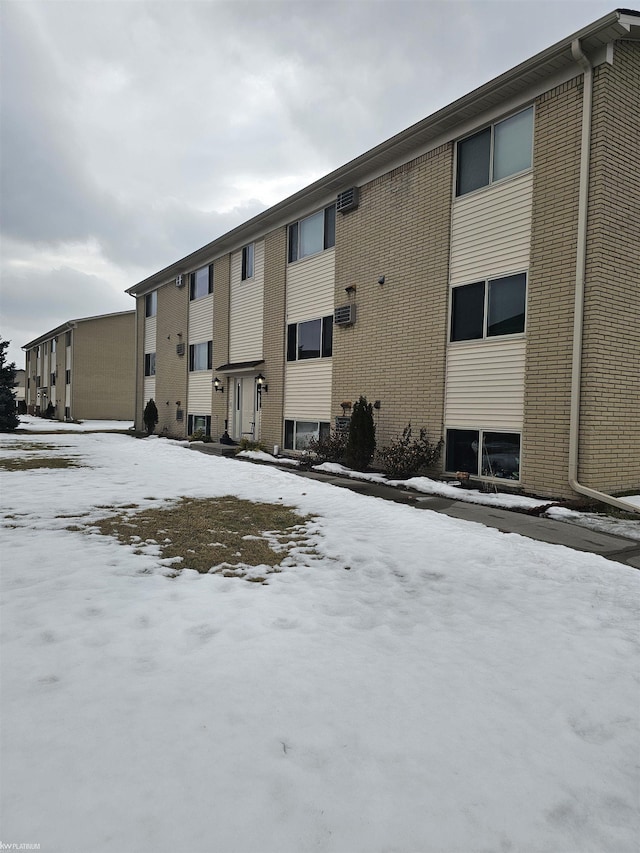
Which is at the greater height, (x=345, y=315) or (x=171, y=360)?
(x=345, y=315)

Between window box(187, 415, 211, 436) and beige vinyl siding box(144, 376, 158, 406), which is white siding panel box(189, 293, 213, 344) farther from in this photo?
beige vinyl siding box(144, 376, 158, 406)

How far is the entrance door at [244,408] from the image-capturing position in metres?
17.4

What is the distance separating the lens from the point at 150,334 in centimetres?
2556

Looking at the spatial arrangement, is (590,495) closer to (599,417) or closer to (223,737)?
(599,417)

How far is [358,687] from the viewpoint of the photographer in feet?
8.84

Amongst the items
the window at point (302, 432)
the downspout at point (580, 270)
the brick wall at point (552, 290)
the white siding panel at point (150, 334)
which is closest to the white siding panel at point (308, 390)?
the window at point (302, 432)

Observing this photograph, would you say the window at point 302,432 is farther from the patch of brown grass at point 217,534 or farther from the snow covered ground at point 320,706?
the snow covered ground at point 320,706

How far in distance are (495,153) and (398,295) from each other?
346 cm

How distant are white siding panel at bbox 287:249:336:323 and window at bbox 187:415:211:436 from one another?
6.75 meters

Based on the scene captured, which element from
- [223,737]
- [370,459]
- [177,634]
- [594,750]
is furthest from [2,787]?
[370,459]

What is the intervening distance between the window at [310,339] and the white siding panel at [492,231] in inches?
179

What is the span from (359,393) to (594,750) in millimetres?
10821

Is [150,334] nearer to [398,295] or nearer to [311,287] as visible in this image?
[311,287]

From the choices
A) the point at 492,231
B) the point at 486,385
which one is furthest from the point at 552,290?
the point at 486,385
